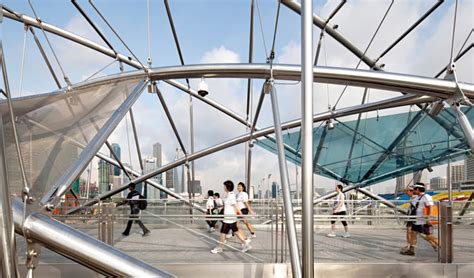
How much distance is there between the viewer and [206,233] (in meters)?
10.8

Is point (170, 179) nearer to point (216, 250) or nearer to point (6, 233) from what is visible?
point (216, 250)

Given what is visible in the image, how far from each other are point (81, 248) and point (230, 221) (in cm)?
816

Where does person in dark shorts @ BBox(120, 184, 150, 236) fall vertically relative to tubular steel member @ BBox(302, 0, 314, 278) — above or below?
below

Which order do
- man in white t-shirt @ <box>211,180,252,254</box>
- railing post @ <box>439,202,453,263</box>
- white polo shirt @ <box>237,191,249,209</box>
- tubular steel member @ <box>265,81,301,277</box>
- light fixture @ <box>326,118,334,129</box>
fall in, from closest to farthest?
tubular steel member @ <box>265,81,301,277</box> < railing post @ <box>439,202,453,263</box> < man in white t-shirt @ <box>211,180,252,254</box> < white polo shirt @ <box>237,191,249,209</box> < light fixture @ <box>326,118,334,129</box>

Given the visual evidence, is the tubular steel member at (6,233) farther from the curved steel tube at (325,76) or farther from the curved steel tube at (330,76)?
the curved steel tube at (325,76)

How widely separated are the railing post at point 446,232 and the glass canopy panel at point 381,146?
7.87m

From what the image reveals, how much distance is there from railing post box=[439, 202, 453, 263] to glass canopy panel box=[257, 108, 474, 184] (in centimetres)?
787

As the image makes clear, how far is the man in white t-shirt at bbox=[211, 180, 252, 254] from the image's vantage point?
32.9 ft

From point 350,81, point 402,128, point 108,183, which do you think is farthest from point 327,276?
point 108,183

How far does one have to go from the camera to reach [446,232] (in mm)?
9664

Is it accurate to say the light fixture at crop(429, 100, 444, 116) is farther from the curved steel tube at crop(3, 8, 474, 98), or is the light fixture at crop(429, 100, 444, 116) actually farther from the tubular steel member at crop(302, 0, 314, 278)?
the tubular steel member at crop(302, 0, 314, 278)

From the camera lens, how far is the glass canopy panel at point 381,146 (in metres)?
18.2

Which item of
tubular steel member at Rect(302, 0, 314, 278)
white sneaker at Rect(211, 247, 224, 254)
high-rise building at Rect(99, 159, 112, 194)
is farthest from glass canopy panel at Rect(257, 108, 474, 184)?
tubular steel member at Rect(302, 0, 314, 278)

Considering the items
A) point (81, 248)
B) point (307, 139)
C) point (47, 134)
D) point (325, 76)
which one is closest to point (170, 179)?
point (325, 76)
